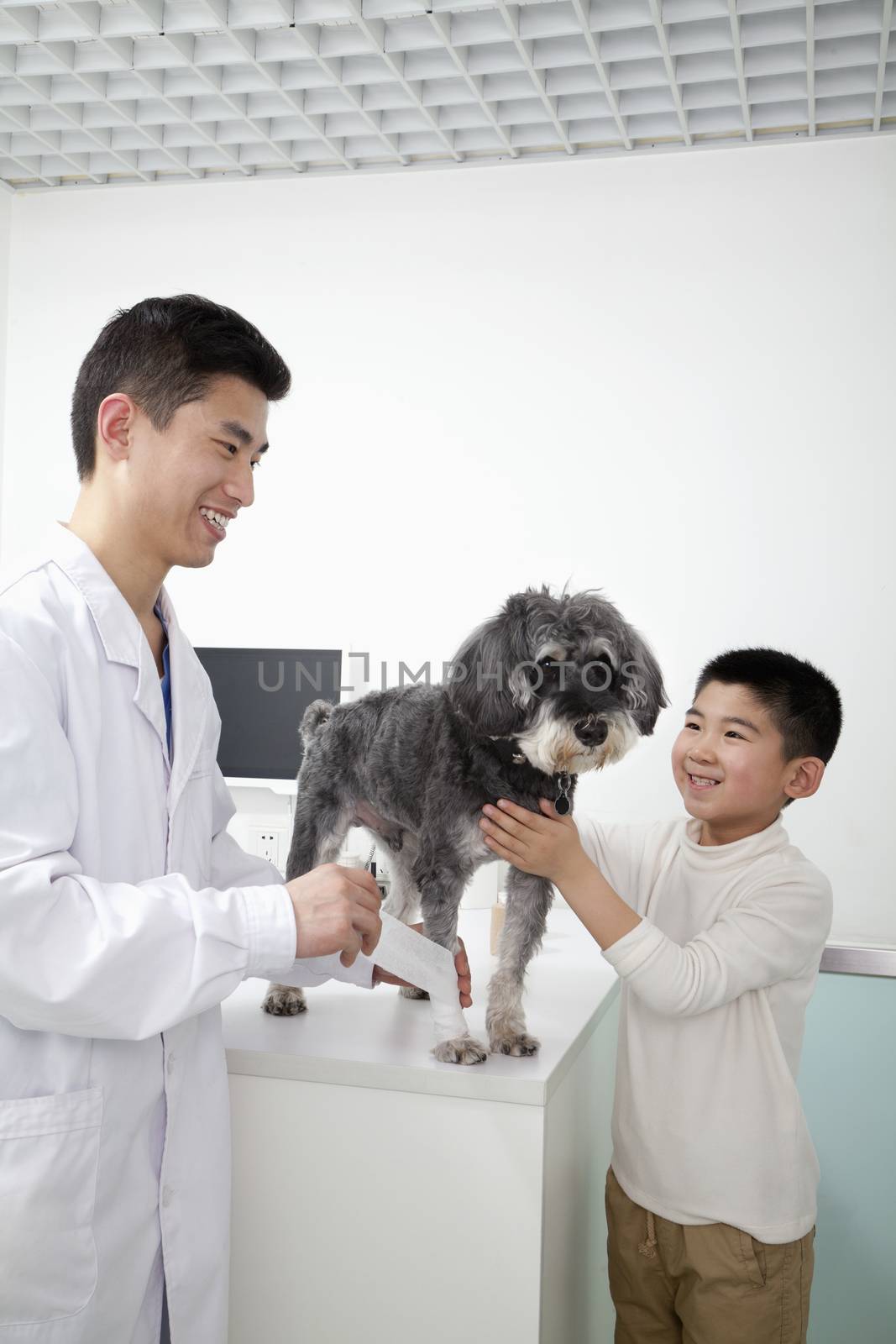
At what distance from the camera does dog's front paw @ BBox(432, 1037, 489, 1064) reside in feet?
4.18

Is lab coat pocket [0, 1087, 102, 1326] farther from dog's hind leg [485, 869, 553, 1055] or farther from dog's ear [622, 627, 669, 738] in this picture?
dog's ear [622, 627, 669, 738]

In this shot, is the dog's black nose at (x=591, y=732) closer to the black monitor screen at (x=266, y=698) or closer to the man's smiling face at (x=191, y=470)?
the man's smiling face at (x=191, y=470)

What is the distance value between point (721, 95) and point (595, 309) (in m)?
0.62

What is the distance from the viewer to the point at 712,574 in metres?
3.00

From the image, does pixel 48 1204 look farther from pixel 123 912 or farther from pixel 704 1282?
pixel 704 1282

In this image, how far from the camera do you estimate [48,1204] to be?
39.5 inches

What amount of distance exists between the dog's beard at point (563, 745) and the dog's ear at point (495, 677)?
0.02 meters

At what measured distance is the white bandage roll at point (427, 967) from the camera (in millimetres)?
1214

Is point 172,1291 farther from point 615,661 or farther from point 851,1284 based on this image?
point 851,1284

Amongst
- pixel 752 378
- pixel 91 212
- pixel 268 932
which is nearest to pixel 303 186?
pixel 91 212

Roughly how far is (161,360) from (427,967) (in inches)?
29.4

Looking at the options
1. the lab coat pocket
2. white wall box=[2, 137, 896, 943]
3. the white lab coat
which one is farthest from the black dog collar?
white wall box=[2, 137, 896, 943]

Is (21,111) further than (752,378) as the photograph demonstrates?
Yes

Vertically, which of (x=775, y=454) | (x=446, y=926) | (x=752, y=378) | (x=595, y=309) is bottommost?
(x=446, y=926)
